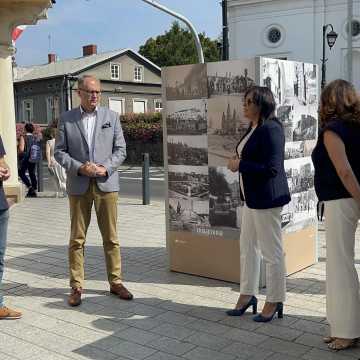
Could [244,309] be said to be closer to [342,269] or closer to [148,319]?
[148,319]

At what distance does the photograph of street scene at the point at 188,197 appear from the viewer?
5.76 metres

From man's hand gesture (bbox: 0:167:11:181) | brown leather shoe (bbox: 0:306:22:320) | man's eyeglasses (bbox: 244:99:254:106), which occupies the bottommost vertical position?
brown leather shoe (bbox: 0:306:22:320)

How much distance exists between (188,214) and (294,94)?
64.6 inches

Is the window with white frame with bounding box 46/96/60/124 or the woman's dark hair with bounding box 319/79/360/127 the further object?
the window with white frame with bounding box 46/96/60/124

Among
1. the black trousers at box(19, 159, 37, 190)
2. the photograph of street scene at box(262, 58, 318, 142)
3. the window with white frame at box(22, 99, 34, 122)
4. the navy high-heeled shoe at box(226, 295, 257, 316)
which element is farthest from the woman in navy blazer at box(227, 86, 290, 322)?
the window with white frame at box(22, 99, 34, 122)

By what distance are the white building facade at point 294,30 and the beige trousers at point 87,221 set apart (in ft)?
134

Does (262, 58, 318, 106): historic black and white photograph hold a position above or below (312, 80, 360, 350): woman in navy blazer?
above

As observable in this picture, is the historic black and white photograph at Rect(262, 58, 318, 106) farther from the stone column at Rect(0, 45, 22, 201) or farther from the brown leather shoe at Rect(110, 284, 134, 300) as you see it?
the stone column at Rect(0, 45, 22, 201)

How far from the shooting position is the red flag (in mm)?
11375

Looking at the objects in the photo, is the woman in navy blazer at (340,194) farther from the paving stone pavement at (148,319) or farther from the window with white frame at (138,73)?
the window with white frame at (138,73)

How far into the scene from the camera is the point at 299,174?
5.89 meters

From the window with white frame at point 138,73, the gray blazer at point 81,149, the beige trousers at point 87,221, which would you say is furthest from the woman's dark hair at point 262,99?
the window with white frame at point 138,73

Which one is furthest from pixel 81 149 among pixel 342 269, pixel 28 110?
pixel 28 110

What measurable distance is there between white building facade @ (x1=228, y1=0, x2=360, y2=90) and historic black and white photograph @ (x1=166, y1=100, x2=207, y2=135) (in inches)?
1574
